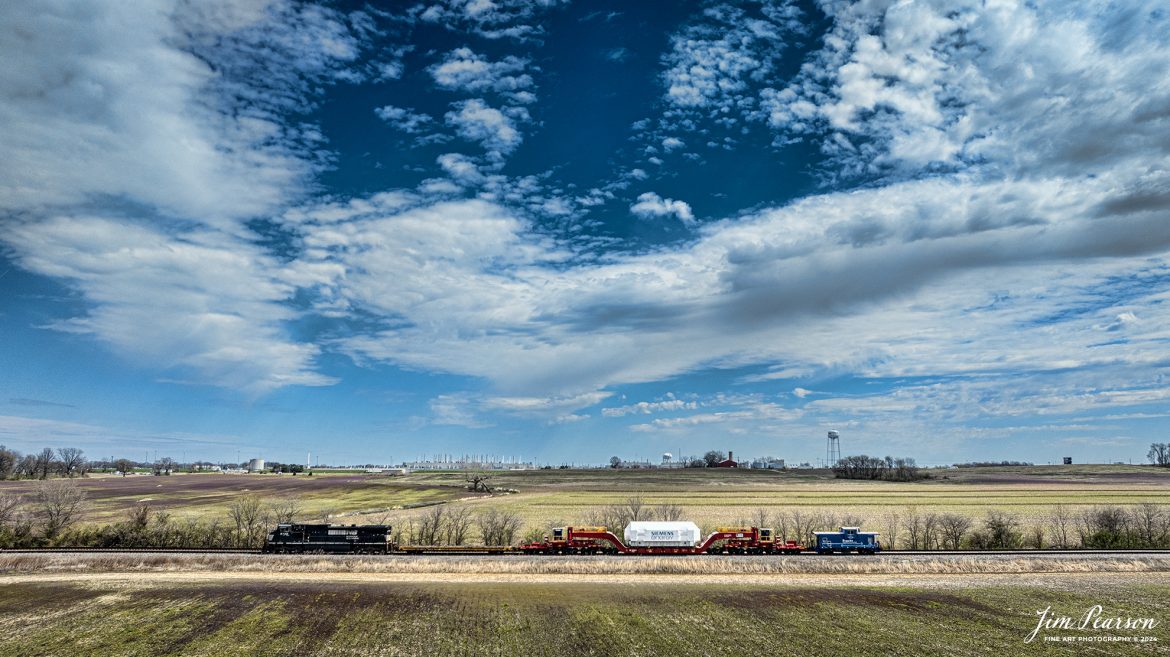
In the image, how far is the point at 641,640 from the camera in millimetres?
35688

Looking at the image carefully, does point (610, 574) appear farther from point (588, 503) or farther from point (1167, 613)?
point (588, 503)

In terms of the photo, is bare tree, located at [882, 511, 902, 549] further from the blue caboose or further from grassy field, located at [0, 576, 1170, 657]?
grassy field, located at [0, 576, 1170, 657]

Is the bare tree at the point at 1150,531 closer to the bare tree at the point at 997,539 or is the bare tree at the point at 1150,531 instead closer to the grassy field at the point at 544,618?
the bare tree at the point at 997,539

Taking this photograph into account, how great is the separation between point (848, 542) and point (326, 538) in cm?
4719

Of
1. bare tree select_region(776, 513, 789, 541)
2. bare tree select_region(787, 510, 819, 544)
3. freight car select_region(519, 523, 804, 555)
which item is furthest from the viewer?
bare tree select_region(776, 513, 789, 541)

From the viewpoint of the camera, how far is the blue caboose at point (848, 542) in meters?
58.1

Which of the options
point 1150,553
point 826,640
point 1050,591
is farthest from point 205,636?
point 1150,553

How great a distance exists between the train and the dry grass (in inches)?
113

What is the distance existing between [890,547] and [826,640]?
31.7 meters

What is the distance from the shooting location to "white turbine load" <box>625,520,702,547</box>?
5819cm

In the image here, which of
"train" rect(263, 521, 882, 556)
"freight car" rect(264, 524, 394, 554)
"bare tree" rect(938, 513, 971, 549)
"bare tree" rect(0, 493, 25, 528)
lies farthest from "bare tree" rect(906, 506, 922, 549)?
"bare tree" rect(0, 493, 25, 528)

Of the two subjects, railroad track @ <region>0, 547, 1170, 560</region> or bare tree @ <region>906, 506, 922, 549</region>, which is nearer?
railroad track @ <region>0, 547, 1170, 560</region>

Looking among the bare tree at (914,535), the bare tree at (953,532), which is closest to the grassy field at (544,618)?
the bare tree at (953,532)

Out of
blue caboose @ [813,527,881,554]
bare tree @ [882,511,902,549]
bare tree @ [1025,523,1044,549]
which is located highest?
blue caboose @ [813,527,881,554]
